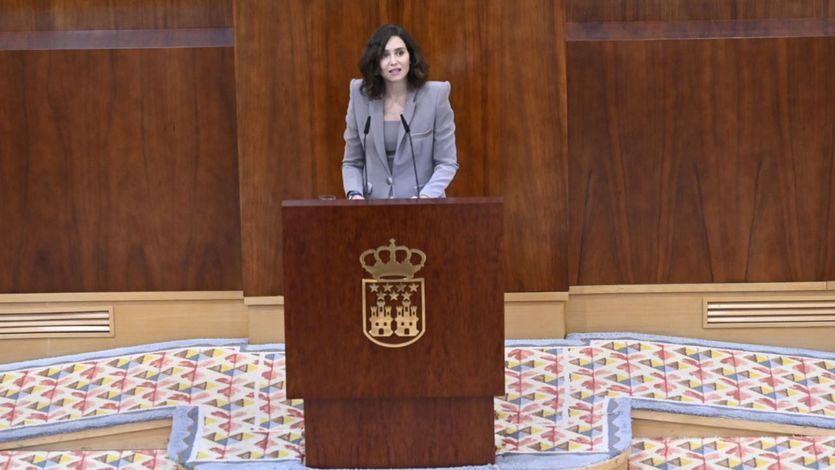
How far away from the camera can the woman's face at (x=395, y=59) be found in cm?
318

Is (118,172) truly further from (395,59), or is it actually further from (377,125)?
(395,59)

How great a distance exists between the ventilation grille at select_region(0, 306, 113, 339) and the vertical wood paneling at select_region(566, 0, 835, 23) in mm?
1548

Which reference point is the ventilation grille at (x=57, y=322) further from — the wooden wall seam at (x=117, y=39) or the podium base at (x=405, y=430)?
the podium base at (x=405, y=430)

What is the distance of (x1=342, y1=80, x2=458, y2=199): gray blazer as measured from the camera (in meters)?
3.28

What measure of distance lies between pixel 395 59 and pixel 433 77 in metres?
0.61

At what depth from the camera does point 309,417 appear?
3021 mm

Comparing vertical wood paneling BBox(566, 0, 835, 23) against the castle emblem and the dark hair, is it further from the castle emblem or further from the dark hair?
the castle emblem

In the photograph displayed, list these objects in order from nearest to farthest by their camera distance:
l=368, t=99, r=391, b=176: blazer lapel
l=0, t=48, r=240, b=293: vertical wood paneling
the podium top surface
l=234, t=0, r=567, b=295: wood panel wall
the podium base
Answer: the podium top surface, the podium base, l=368, t=99, r=391, b=176: blazer lapel, l=234, t=0, r=567, b=295: wood panel wall, l=0, t=48, r=240, b=293: vertical wood paneling

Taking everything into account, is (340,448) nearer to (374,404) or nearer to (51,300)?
(374,404)

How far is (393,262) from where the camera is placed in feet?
9.48

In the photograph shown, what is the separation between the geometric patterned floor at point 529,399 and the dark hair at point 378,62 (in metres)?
0.81

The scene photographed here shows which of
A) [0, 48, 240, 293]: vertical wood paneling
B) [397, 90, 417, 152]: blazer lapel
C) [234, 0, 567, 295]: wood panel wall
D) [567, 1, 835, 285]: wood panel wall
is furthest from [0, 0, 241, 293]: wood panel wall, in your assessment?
[567, 1, 835, 285]: wood panel wall

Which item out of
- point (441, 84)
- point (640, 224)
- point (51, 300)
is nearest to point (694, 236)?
point (640, 224)

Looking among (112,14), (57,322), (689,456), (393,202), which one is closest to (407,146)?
(393,202)
